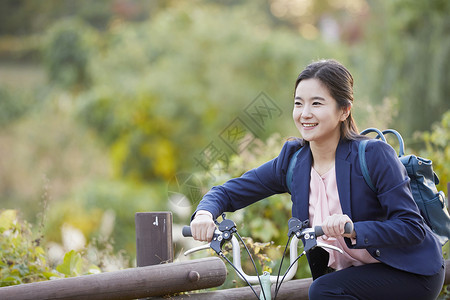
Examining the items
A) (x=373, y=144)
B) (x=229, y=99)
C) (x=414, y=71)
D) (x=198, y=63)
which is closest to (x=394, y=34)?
(x=414, y=71)

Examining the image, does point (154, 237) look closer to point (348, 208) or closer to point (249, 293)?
point (249, 293)

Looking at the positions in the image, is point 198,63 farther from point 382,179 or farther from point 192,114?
point 382,179

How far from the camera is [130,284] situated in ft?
9.02

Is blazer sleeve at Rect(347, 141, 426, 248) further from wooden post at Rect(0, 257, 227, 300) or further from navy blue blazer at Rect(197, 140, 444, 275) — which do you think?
wooden post at Rect(0, 257, 227, 300)

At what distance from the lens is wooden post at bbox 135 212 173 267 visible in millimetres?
2918

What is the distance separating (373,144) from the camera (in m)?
2.31

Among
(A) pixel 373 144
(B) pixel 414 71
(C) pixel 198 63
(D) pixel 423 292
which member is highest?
(C) pixel 198 63

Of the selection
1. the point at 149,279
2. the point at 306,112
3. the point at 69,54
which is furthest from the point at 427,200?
the point at 69,54

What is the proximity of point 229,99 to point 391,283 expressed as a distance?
9168mm

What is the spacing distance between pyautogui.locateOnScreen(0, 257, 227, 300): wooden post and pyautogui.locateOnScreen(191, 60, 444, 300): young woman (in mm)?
508

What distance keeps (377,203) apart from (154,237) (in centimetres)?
113

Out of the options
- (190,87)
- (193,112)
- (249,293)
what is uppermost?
(190,87)

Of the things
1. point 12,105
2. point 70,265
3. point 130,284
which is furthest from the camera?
point 12,105

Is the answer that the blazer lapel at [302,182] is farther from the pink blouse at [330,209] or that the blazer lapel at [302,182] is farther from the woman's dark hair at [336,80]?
the woman's dark hair at [336,80]
